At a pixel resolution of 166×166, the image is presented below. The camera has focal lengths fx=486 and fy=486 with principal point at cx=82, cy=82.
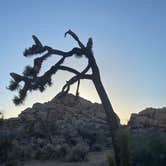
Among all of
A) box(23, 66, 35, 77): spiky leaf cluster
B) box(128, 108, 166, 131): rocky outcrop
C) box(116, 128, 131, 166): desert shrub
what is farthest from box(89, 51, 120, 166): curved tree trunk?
box(128, 108, 166, 131): rocky outcrop

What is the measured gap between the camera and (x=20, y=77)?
21688 millimetres

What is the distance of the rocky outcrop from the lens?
101ft

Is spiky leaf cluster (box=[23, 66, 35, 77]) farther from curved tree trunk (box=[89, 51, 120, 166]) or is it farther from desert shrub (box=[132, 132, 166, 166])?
desert shrub (box=[132, 132, 166, 166])

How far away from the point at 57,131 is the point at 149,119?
6403mm

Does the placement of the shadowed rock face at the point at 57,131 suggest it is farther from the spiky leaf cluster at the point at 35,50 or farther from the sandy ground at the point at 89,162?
the spiky leaf cluster at the point at 35,50

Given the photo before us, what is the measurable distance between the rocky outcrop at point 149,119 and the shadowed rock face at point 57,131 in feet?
6.57

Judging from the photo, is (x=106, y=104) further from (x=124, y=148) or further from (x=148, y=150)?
(x=124, y=148)

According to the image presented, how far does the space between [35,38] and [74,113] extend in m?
12.6

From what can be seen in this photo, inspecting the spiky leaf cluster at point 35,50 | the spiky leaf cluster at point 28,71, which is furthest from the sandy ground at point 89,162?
the spiky leaf cluster at point 35,50

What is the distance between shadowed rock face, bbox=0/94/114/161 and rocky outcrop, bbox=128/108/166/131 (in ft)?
6.57

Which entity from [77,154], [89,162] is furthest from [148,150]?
[77,154]

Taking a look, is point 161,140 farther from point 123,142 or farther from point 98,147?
point 98,147

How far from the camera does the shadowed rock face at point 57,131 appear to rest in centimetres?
2448

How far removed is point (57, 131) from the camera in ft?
95.5
